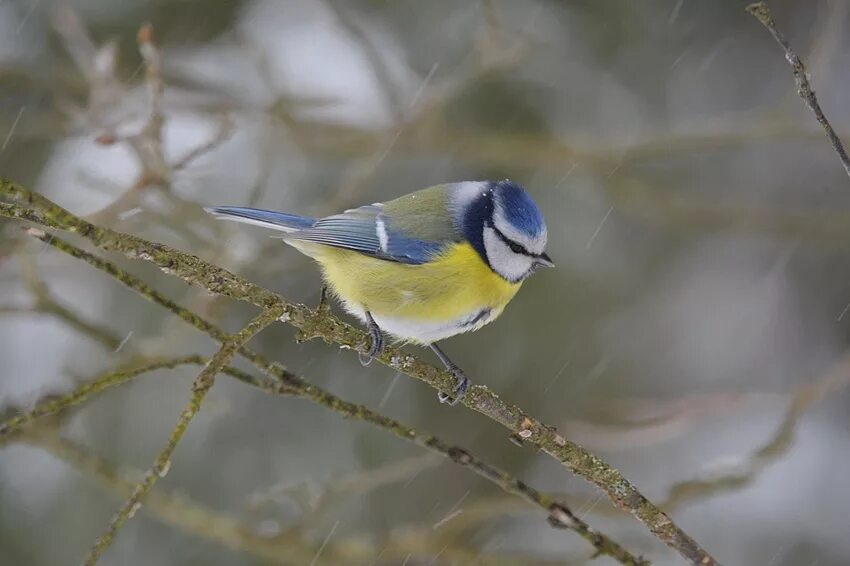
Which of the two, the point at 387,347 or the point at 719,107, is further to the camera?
the point at 719,107

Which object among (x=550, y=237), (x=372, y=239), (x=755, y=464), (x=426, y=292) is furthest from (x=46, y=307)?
(x=550, y=237)

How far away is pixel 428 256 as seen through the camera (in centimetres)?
286

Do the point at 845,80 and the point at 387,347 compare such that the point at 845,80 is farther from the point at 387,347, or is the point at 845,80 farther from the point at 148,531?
the point at 148,531

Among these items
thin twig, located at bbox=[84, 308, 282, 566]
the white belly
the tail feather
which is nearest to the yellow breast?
the white belly

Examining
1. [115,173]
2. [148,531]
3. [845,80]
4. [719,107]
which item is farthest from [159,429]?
[845,80]

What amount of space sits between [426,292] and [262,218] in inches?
21.4

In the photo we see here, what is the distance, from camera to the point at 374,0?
16.0ft

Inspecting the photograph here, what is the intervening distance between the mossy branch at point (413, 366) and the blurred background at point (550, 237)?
5.92 ft

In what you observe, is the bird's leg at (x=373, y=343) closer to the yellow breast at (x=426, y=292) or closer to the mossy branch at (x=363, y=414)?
the yellow breast at (x=426, y=292)

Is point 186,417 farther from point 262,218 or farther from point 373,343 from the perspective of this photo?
point 262,218

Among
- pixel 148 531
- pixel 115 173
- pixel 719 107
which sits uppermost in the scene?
pixel 719 107

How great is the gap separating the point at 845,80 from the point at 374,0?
2.69 metres

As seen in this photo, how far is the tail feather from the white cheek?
1.89ft

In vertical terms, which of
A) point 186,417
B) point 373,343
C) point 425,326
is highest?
point 425,326
